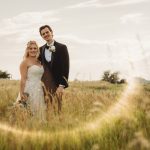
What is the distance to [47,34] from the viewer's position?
27.0 ft

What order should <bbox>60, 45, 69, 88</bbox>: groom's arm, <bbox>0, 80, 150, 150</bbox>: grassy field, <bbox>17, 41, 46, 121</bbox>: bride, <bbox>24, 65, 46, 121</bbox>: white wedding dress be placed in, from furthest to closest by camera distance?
<bbox>24, 65, 46, 121</bbox>: white wedding dress → <bbox>17, 41, 46, 121</bbox>: bride → <bbox>60, 45, 69, 88</bbox>: groom's arm → <bbox>0, 80, 150, 150</bbox>: grassy field

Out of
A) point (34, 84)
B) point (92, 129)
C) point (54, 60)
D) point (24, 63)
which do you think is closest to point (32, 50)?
point (24, 63)

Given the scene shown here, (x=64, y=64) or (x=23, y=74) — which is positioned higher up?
(x=64, y=64)

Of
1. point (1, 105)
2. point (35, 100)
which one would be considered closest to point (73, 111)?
point (35, 100)

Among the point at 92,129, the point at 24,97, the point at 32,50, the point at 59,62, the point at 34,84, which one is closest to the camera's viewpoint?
the point at 92,129

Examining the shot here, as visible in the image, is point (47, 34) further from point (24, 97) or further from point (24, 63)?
point (24, 97)

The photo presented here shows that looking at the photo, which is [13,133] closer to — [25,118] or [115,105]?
[25,118]

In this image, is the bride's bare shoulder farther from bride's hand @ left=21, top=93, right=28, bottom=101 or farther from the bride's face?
bride's hand @ left=21, top=93, right=28, bottom=101

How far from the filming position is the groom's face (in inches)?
321

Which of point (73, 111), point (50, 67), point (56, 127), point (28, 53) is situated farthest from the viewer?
point (28, 53)

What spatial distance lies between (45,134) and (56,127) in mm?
322

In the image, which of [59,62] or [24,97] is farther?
[24,97]

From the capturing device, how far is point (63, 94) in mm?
7594

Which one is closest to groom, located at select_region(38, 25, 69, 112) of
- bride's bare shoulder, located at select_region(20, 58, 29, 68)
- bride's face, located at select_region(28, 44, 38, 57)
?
bride's face, located at select_region(28, 44, 38, 57)
